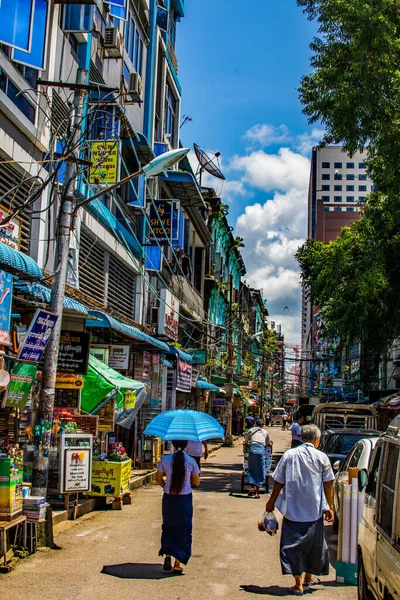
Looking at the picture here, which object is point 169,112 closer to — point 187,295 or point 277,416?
point 187,295

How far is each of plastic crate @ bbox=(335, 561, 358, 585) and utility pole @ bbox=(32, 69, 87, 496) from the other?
4.45m

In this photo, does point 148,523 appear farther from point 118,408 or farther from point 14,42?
point 14,42

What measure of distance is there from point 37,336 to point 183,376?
17454 millimetres

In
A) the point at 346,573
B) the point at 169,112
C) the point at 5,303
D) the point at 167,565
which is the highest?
the point at 169,112

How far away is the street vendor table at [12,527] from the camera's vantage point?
8.04 meters

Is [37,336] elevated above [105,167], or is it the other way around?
[105,167]

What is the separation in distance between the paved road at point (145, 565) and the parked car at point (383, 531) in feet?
3.71

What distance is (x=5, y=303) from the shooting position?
9.35 metres

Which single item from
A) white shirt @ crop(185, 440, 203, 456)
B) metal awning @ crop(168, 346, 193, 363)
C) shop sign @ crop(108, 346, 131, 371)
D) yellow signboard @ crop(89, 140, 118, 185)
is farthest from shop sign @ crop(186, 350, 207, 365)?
white shirt @ crop(185, 440, 203, 456)

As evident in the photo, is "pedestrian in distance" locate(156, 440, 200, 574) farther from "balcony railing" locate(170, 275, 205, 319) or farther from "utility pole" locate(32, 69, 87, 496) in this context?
"balcony railing" locate(170, 275, 205, 319)

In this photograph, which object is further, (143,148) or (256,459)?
(143,148)

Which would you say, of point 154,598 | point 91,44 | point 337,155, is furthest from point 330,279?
point 337,155

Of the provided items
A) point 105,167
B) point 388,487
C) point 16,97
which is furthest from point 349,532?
point 105,167

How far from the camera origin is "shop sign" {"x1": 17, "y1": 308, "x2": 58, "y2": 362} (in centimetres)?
969
